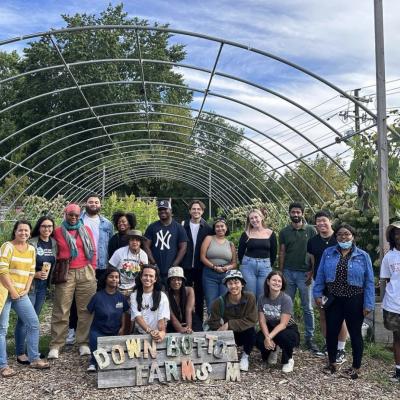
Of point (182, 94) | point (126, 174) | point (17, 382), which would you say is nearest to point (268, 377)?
point (17, 382)

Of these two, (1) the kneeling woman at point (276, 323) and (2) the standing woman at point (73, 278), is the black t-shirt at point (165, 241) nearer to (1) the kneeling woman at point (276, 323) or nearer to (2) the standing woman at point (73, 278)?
(2) the standing woman at point (73, 278)

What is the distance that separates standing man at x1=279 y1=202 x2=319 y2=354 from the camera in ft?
17.6

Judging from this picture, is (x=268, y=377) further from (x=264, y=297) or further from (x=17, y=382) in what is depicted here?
(x=17, y=382)

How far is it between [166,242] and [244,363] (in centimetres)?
147

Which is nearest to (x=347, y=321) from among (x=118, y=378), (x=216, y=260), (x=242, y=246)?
(x=242, y=246)

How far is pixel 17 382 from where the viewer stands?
170 inches

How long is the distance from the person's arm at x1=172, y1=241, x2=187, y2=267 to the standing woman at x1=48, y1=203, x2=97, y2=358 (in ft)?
2.84

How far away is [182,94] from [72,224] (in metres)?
23.5

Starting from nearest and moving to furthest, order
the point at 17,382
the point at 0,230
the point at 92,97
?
the point at 17,382
the point at 0,230
the point at 92,97

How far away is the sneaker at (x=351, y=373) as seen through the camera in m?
4.49

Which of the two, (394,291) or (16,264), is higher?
(16,264)

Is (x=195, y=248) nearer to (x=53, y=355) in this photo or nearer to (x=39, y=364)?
(x=53, y=355)

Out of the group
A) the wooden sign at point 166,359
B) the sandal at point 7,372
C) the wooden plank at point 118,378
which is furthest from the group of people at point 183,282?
the wooden plank at point 118,378

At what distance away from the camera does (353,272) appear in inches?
177
